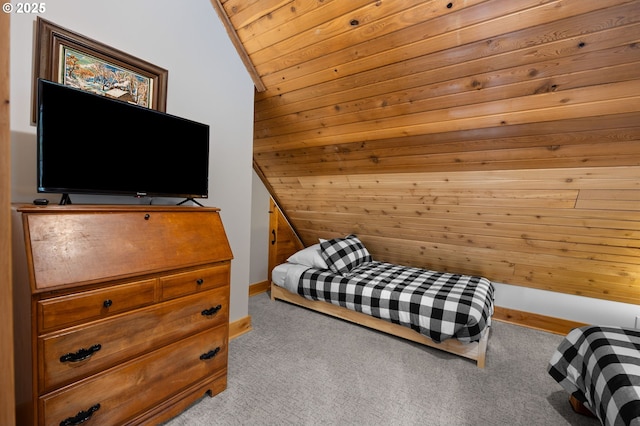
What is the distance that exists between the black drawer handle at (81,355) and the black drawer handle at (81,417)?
0.73 ft

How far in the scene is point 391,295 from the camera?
2.49m

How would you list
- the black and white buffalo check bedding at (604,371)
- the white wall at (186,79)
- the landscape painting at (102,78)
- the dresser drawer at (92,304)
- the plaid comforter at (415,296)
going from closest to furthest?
the dresser drawer at (92,304)
the black and white buffalo check bedding at (604,371)
the white wall at (186,79)
the landscape painting at (102,78)
the plaid comforter at (415,296)

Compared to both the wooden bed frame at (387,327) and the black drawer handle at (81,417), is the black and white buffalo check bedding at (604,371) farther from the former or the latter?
the black drawer handle at (81,417)

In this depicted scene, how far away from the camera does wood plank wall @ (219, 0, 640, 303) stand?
1.55m

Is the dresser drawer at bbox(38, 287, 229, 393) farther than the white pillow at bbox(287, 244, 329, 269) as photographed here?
No

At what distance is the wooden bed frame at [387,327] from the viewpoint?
214 centimetres

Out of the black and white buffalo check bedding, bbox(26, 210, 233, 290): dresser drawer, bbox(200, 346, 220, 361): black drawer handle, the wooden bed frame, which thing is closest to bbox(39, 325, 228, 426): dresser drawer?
bbox(200, 346, 220, 361): black drawer handle

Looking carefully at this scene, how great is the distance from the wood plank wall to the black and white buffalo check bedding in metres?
1.05

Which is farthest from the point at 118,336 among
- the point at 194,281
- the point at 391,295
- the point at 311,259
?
the point at 311,259

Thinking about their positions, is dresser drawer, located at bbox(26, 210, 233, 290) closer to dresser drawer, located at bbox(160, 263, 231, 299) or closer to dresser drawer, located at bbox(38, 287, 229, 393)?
dresser drawer, located at bbox(160, 263, 231, 299)

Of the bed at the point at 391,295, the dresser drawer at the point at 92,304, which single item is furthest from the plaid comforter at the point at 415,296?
the dresser drawer at the point at 92,304

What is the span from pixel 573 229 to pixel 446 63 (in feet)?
5.88

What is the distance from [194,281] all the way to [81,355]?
0.52 meters

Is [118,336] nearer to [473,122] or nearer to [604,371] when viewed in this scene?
[604,371]
